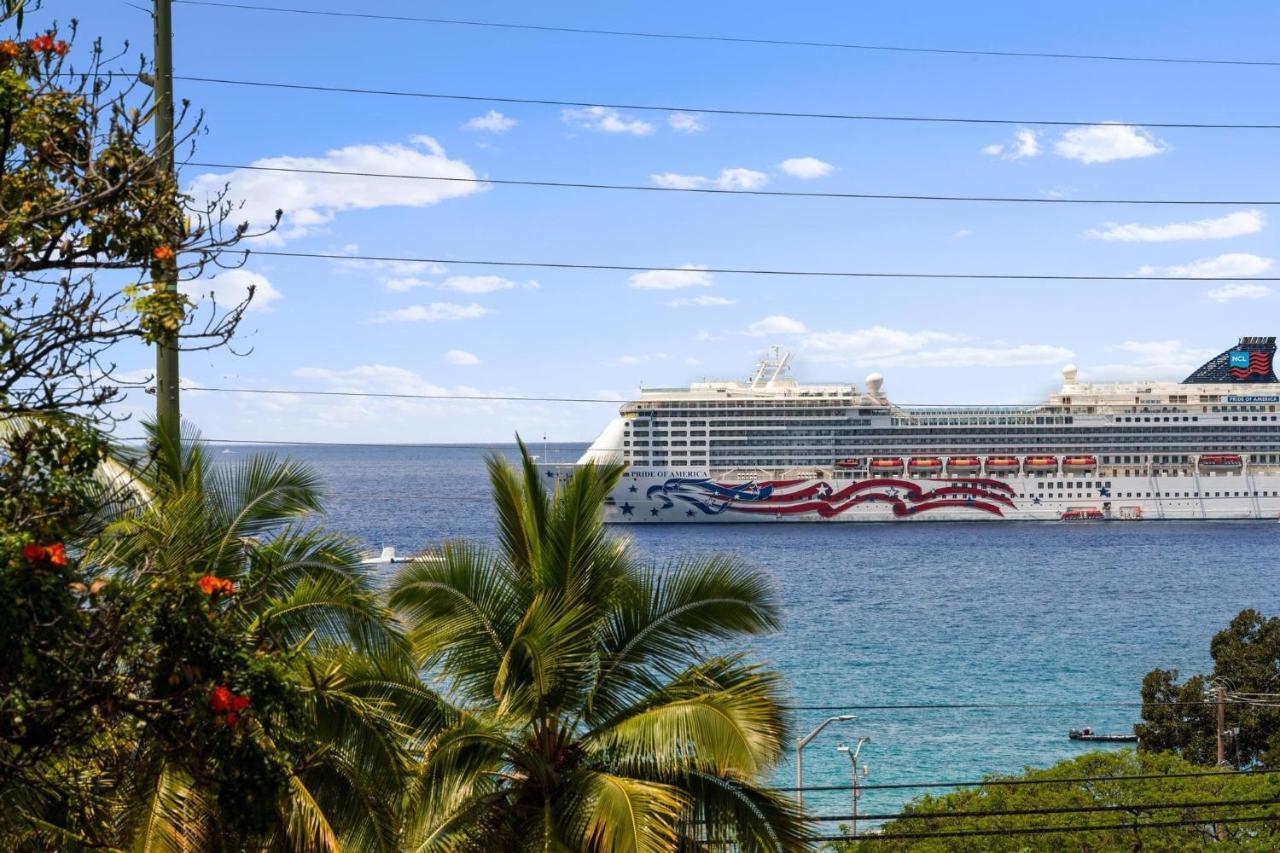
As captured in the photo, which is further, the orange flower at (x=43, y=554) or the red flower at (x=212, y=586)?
the red flower at (x=212, y=586)

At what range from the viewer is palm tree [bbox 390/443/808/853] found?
17.6 ft

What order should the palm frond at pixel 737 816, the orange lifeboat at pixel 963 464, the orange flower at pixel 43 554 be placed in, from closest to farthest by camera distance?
the orange flower at pixel 43 554 → the palm frond at pixel 737 816 → the orange lifeboat at pixel 963 464

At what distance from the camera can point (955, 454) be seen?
64.6m

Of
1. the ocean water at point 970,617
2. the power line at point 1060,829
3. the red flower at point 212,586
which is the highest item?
the red flower at point 212,586

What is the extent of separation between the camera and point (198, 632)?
10.2 ft

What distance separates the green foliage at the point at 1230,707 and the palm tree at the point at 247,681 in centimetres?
1418

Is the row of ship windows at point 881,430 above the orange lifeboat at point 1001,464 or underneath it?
above

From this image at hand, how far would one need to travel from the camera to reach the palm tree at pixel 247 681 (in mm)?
3156

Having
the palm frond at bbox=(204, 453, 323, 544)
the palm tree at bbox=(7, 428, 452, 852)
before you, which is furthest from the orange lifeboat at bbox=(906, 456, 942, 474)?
the palm frond at bbox=(204, 453, 323, 544)

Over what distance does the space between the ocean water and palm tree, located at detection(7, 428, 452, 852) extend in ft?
5.94

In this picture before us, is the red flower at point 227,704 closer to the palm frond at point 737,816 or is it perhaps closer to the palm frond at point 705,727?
the palm frond at point 705,727

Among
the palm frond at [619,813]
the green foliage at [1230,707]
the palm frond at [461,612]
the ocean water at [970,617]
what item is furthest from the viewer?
the ocean water at [970,617]

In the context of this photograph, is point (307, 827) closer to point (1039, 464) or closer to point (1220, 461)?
point (1039, 464)

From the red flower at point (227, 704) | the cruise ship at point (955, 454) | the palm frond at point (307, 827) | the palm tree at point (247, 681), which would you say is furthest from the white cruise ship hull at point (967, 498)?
the red flower at point (227, 704)
